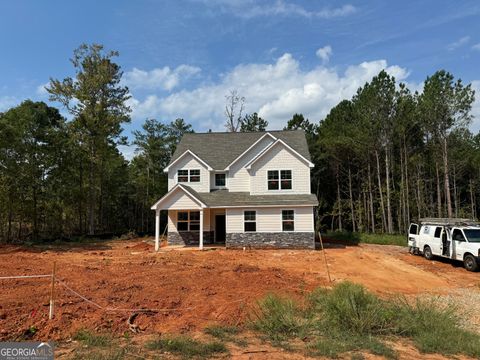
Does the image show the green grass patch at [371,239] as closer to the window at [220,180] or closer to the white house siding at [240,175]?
the white house siding at [240,175]

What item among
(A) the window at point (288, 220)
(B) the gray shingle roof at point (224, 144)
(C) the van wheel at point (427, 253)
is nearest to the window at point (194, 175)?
(B) the gray shingle roof at point (224, 144)

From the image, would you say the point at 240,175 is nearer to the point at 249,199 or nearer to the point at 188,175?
the point at 249,199

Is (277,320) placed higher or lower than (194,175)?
lower

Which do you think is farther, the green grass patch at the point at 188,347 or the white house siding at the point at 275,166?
the white house siding at the point at 275,166

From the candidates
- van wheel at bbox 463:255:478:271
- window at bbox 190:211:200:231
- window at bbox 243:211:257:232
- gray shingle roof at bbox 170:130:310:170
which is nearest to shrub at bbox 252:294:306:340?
van wheel at bbox 463:255:478:271

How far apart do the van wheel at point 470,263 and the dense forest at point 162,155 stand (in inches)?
516

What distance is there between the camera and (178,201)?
75.6 feet

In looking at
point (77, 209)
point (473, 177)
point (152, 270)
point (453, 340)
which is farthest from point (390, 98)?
point (77, 209)

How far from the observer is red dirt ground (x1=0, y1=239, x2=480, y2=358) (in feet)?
26.7

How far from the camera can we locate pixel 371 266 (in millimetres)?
16891

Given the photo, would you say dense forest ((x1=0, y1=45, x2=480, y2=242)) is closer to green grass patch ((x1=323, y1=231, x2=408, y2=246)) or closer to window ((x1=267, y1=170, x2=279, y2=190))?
green grass patch ((x1=323, y1=231, x2=408, y2=246))

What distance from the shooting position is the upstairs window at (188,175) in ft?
86.1

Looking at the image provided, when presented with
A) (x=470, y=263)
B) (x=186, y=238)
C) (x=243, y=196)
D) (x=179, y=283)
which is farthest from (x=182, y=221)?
(x=470, y=263)

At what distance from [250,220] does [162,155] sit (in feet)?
82.9
